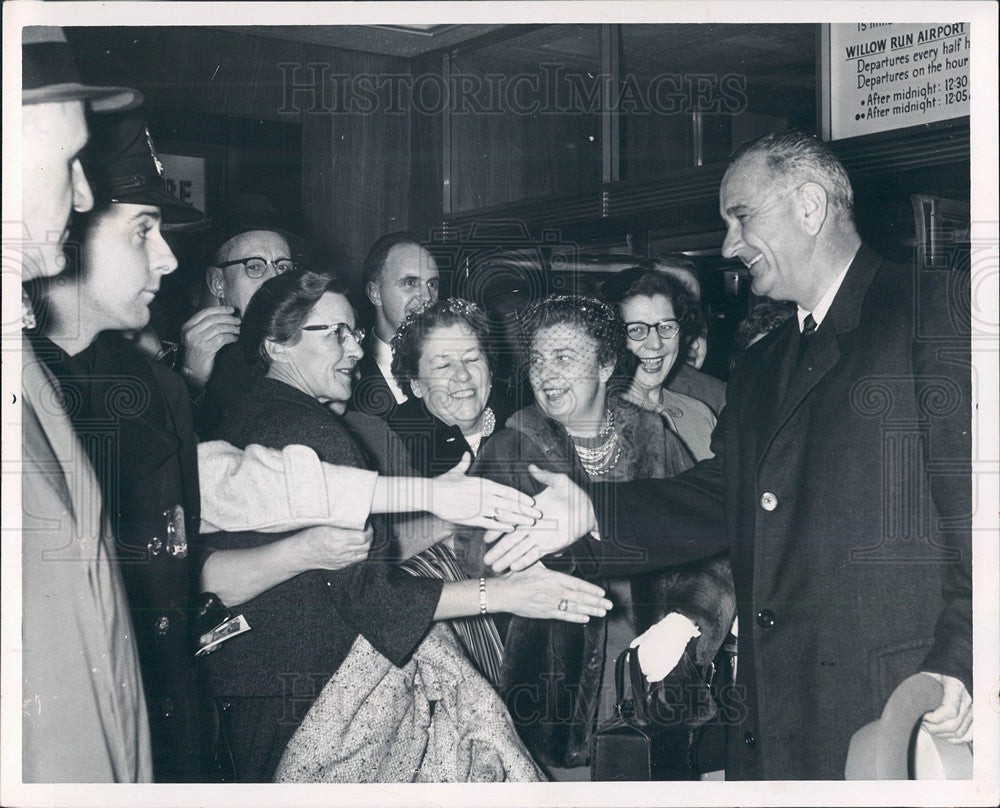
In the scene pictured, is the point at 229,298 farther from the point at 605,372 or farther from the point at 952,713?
the point at 952,713

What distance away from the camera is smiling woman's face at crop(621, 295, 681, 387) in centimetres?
268

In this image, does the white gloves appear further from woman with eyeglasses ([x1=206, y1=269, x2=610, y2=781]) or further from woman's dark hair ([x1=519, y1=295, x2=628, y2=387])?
woman's dark hair ([x1=519, y1=295, x2=628, y2=387])

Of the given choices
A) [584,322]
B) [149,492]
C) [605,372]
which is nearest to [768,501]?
[605,372]

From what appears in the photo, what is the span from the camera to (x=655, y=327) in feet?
8.79

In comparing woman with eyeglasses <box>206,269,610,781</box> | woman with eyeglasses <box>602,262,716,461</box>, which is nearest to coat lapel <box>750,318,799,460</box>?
woman with eyeglasses <box>602,262,716,461</box>

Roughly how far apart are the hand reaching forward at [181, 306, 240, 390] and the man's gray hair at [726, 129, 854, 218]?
1395mm

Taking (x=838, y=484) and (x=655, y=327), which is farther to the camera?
(x=655, y=327)

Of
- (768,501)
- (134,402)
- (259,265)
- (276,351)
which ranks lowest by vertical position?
(768,501)

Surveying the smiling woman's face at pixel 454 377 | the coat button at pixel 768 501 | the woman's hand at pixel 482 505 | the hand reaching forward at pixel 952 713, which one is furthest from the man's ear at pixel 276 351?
the hand reaching forward at pixel 952 713

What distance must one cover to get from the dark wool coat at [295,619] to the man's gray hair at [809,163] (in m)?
1.25

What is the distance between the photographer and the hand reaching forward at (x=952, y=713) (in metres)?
2.57

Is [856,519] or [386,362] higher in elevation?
[386,362]

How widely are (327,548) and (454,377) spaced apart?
1.71 ft

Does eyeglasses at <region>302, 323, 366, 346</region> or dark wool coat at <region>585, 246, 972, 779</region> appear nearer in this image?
dark wool coat at <region>585, 246, 972, 779</region>
